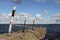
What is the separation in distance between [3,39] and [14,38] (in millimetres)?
1139

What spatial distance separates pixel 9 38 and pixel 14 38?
610 millimetres

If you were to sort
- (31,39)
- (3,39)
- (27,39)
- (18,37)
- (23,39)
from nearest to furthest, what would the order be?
(3,39), (18,37), (23,39), (27,39), (31,39)

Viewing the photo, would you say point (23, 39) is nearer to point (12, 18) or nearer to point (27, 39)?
point (27, 39)

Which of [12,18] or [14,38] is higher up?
[12,18]

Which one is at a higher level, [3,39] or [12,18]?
[12,18]

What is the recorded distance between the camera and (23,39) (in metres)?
11.5

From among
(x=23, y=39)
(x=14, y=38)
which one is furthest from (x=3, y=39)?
(x=23, y=39)

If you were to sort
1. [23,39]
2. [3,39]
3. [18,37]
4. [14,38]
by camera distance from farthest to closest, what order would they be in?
[23,39], [18,37], [14,38], [3,39]

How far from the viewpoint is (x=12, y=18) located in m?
10.5

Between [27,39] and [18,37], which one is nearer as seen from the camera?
[18,37]

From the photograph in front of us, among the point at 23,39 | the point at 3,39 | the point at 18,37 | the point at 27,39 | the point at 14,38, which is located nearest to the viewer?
the point at 3,39

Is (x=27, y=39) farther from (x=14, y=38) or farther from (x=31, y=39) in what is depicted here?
(x=14, y=38)

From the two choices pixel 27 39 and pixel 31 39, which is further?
pixel 31 39

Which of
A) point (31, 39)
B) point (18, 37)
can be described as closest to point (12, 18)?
point (18, 37)
